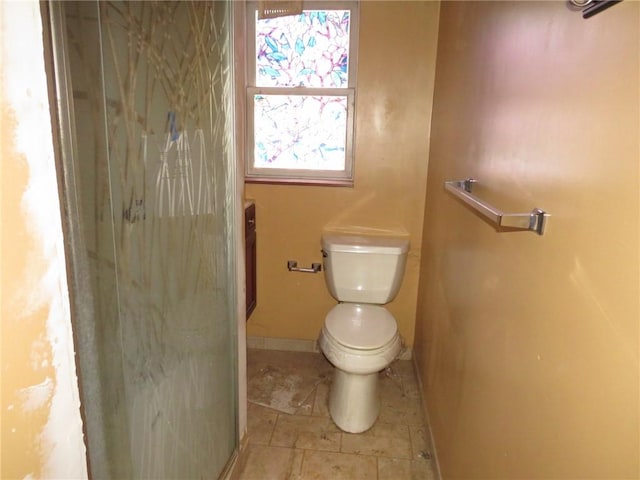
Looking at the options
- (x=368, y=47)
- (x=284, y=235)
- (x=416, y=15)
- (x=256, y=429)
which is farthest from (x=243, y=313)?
(x=416, y=15)

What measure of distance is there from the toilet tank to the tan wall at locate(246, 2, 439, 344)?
0.57 feet

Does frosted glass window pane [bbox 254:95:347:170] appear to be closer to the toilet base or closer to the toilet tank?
the toilet tank

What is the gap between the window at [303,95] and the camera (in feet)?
7.47

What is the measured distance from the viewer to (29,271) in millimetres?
587

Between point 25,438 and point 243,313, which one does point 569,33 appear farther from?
point 243,313

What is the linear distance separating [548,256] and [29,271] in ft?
2.98

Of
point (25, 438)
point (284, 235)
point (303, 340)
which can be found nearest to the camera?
point (25, 438)

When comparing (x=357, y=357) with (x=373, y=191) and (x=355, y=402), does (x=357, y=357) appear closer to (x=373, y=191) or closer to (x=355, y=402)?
(x=355, y=402)

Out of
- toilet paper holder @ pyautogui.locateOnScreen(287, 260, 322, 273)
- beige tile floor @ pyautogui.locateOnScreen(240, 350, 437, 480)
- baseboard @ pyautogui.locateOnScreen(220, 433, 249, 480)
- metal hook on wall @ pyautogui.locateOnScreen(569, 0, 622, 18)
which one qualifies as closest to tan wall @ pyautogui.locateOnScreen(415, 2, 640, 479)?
metal hook on wall @ pyautogui.locateOnScreen(569, 0, 622, 18)

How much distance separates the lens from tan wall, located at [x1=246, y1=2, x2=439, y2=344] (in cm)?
217

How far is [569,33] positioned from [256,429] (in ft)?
6.19

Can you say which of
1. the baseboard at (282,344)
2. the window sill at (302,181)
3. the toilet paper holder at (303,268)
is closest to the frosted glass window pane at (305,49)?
the window sill at (302,181)

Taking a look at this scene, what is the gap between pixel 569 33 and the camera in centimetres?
81

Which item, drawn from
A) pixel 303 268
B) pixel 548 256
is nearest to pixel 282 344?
pixel 303 268
